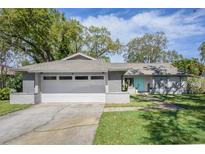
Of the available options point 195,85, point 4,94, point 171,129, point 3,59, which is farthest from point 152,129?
point 3,59

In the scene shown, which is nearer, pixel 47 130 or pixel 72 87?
pixel 47 130

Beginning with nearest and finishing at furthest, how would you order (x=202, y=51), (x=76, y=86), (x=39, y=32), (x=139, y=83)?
(x=76, y=86), (x=139, y=83), (x=39, y=32), (x=202, y=51)

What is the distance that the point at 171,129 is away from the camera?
8695 millimetres

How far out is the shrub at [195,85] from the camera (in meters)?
26.4

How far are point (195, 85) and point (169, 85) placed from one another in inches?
111

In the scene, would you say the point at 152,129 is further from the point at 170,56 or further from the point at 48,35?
the point at 170,56

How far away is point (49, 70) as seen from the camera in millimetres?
17344

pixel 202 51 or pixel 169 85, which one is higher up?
pixel 202 51

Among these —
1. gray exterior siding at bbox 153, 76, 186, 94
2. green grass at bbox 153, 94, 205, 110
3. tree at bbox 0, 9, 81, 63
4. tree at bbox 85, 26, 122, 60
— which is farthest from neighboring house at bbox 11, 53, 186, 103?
tree at bbox 85, 26, 122, 60

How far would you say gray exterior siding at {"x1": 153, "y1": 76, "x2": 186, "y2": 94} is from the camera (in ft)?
87.6

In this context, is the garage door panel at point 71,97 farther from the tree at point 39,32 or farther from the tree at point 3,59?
the tree at point 39,32

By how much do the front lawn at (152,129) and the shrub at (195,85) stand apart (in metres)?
16.0
